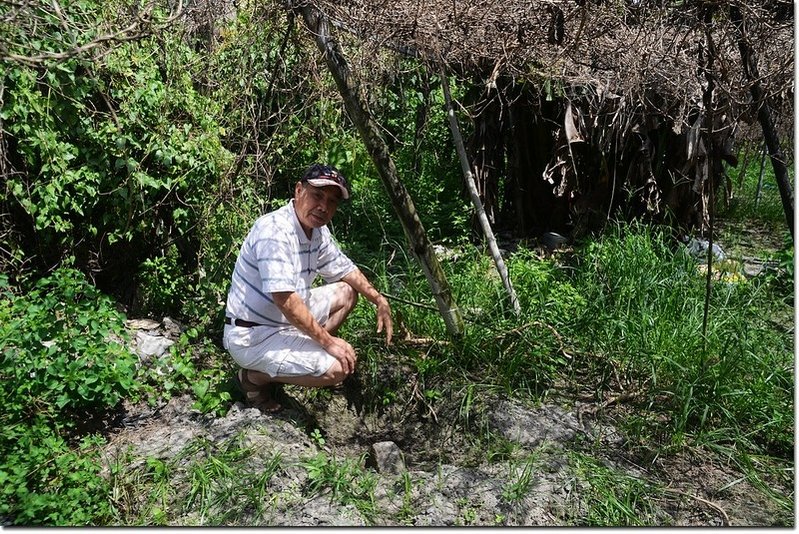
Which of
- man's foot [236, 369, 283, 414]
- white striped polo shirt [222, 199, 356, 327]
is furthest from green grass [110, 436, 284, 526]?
white striped polo shirt [222, 199, 356, 327]

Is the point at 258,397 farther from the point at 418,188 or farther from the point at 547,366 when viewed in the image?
the point at 418,188

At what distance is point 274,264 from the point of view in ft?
11.6

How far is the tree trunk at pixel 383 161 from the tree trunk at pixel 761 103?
1.82m

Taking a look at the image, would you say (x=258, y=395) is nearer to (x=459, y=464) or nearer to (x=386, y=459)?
(x=386, y=459)

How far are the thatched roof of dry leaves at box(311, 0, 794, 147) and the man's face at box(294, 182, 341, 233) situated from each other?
1032 mm

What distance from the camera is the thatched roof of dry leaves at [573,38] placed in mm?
3918

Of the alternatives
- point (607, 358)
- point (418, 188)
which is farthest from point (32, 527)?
point (418, 188)

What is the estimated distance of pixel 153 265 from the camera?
16.9 ft

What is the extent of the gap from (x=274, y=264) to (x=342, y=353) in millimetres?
602

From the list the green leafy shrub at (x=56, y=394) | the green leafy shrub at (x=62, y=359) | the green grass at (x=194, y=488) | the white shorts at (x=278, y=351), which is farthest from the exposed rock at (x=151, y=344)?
the green grass at (x=194, y=488)

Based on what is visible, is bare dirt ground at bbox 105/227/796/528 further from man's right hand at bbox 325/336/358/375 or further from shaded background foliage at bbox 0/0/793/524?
man's right hand at bbox 325/336/358/375

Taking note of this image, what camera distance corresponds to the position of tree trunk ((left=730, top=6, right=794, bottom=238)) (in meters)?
3.46

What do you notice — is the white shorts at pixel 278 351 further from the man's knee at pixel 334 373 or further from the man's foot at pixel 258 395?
the man's foot at pixel 258 395

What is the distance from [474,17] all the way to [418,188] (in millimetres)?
2870
